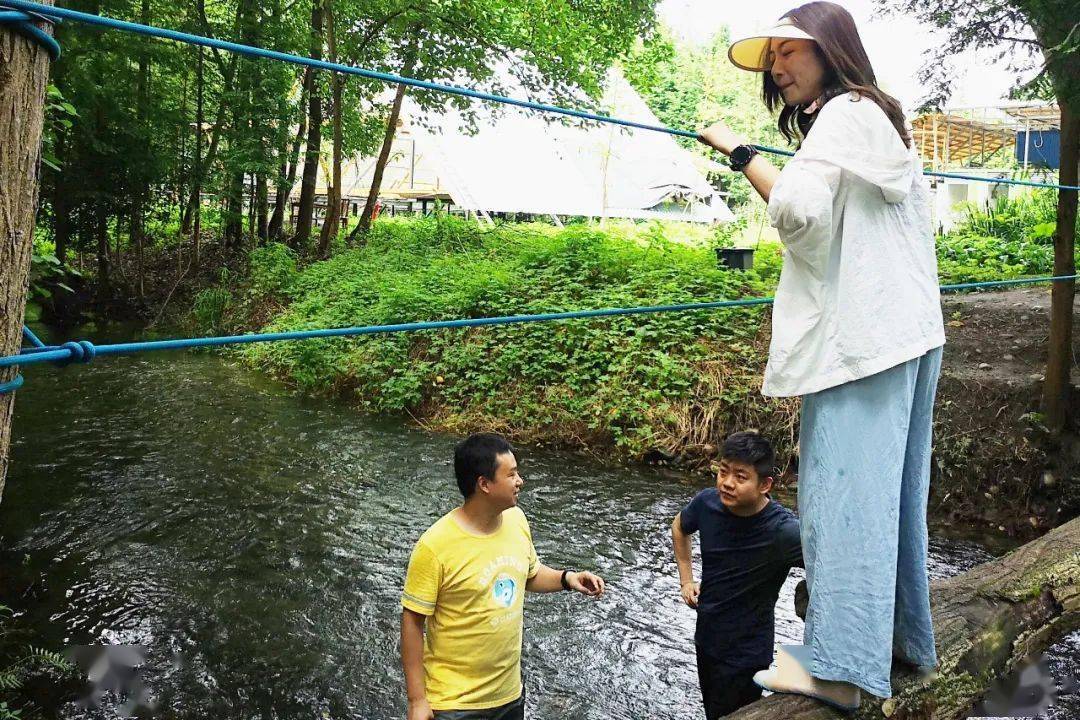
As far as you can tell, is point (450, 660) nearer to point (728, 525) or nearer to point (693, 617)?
point (728, 525)

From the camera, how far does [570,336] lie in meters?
8.89

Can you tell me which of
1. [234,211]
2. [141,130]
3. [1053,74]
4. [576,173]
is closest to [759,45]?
[1053,74]

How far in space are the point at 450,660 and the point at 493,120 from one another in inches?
627

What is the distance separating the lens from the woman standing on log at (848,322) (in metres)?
1.80

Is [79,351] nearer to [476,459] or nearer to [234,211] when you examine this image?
[476,459]

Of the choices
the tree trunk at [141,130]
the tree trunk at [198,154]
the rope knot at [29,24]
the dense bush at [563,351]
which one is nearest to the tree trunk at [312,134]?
the tree trunk at [198,154]

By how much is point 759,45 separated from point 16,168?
5.05ft

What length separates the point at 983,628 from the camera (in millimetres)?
2641

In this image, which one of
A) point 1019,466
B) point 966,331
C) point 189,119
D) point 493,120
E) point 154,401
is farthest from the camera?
point 493,120

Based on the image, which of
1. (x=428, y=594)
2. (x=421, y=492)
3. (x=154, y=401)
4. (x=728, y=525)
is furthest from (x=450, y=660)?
(x=154, y=401)

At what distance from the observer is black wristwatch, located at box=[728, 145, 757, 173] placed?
1945 millimetres

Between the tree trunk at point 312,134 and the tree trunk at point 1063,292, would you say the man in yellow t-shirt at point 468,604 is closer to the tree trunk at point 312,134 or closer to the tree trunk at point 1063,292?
the tree trunk at point 1063,292

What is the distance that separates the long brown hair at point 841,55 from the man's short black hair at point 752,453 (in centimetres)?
102

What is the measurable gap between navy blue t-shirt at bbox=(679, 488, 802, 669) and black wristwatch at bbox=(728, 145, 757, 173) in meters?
1.18
